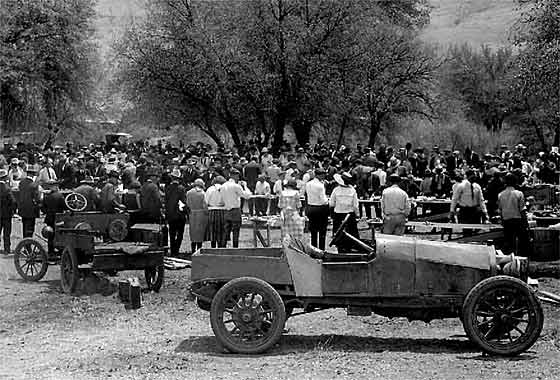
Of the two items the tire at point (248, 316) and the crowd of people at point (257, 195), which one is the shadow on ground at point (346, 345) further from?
the crowd of people at point (257, 195)

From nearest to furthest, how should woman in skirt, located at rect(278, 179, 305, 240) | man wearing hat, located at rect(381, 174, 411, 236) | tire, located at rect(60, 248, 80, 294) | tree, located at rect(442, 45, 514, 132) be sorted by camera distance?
tire, located at rect(60, 248, 80, 294) < man wearing hat, located at rect(381, 174, 411, 236) < woman in skirt, located at rect(278, 179, 305, 240) < tree, located at rect(442, 45, 514, 132)

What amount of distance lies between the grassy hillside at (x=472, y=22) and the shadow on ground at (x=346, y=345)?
244ft

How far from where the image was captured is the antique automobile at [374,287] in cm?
943

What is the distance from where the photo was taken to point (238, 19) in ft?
104

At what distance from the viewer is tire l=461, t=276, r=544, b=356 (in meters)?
9.29

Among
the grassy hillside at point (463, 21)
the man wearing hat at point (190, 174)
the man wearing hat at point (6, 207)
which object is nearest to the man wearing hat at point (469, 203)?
the man wearing hat at point (190, 174)

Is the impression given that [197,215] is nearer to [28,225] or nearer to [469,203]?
[28,225]

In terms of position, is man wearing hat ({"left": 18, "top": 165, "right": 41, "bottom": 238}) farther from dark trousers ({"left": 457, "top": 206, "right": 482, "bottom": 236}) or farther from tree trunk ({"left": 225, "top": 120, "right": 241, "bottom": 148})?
tree trunk ({"left": 225, "top": 120, "right": 241, "bottom": 148})

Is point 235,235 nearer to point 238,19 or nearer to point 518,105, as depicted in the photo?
point 238,19

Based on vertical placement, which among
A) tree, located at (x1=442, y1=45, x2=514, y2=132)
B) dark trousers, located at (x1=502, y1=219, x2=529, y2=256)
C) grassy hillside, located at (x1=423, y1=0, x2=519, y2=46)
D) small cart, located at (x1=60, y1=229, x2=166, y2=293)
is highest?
grassy hillside, located at (x1=423, y1=0, x2=519, y2=46)

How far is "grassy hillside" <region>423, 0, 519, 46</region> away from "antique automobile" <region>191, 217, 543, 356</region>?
74.8 m

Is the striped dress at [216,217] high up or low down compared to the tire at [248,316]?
up

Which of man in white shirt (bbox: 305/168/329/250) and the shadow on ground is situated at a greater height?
man in white shirt (bbox: 305/168/329/250)

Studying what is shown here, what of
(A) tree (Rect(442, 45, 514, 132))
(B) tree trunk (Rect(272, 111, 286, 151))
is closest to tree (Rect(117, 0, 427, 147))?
(B) tree trunk (Rect(272, 111, 286, 151))
